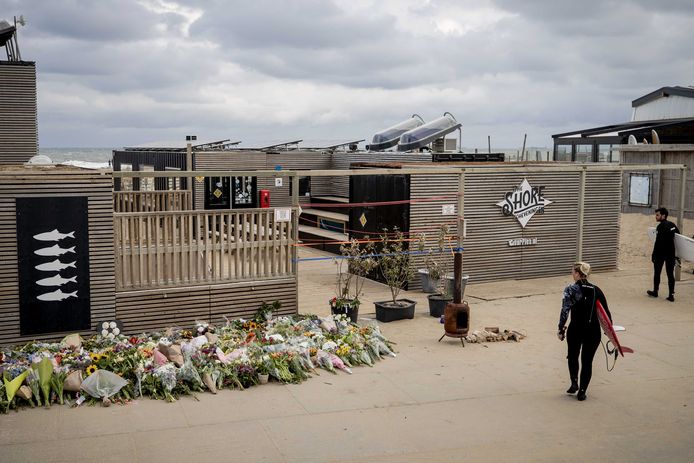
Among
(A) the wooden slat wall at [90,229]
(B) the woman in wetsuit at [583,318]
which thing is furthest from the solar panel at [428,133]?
(B) the woman in wetsuit at [583,318]

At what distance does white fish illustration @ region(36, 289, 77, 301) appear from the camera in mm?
9852

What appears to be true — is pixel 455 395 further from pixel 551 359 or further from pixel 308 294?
pixel 308 294

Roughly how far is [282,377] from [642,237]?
15790 mm

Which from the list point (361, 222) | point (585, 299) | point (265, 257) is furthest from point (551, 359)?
point (361, 222)

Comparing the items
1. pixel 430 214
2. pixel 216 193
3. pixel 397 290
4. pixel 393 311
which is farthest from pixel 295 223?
pixel 216 193

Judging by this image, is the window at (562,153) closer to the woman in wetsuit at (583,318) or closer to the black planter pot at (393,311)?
Answer: the black planter pot at (393,311)

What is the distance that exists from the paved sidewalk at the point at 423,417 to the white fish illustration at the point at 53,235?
283 cm

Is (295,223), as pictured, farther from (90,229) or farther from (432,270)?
(432,270)

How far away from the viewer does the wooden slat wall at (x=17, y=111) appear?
50.6ft

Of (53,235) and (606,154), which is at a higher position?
(606,154)

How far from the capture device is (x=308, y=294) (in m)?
14.4

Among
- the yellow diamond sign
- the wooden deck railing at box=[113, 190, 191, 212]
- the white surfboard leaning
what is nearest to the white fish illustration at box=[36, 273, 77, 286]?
the wooden deck railing at box=[113, 190, 191, 212]

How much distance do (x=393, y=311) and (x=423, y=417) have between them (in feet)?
14.2

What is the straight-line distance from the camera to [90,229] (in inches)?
398
